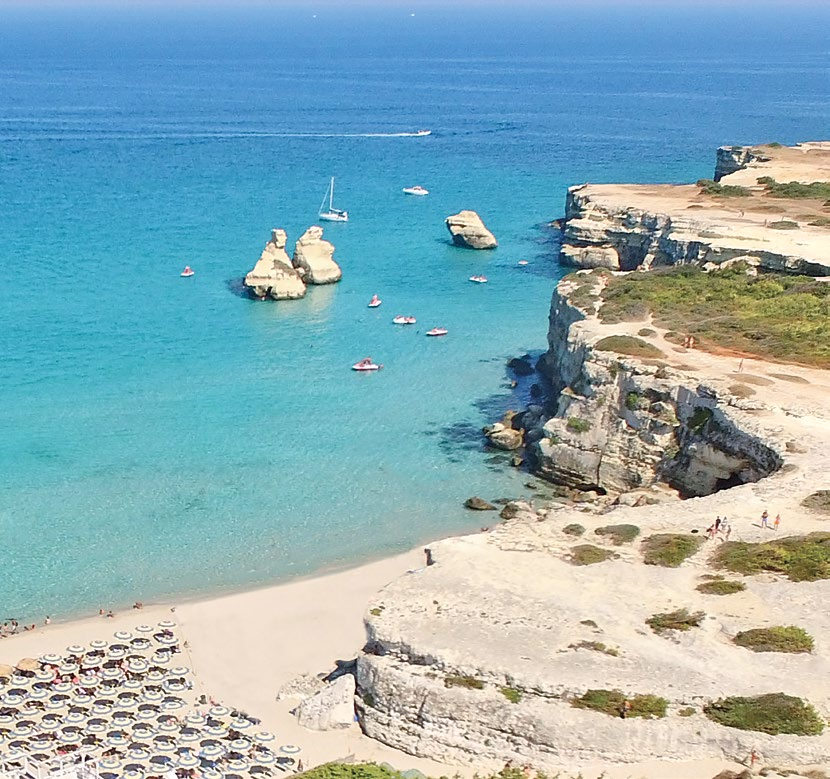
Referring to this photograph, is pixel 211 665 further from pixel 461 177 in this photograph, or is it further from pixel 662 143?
pixel 662 143

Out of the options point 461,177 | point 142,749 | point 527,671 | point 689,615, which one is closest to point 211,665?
point 142,749

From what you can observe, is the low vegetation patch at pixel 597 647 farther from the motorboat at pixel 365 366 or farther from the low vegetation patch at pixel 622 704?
the motorboat at pixel 365 366

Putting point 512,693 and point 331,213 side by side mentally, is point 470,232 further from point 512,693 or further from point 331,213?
point 512,693

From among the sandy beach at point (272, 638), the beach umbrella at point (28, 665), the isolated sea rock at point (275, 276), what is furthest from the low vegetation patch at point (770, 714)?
the isolated sea rock at point (275, 276)

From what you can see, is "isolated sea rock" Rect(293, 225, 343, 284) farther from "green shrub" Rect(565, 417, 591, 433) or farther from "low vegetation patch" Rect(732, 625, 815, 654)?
"low vegetation patch" Rect(732, 625, 815, 654)

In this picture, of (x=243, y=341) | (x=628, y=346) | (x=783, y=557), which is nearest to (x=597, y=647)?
(x=783, y=557)
